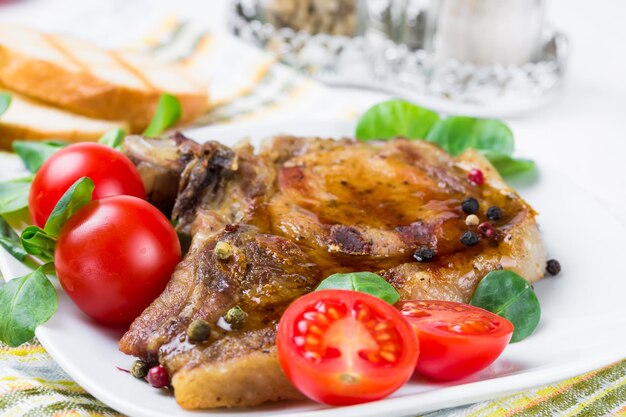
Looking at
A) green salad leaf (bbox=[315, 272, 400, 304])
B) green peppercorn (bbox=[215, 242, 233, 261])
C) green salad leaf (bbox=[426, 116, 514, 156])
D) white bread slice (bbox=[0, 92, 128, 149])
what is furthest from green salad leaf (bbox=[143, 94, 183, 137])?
green salad leaf (bbox=[315, 272, 400, 304])

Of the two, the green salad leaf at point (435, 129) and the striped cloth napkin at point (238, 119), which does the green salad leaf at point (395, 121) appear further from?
the striped cloth napkin at point (238, 119)

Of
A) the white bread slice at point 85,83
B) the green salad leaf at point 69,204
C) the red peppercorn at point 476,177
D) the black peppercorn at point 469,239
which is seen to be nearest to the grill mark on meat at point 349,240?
the black peppercorn at point 469,239

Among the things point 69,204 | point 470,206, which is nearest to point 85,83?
point 69,204

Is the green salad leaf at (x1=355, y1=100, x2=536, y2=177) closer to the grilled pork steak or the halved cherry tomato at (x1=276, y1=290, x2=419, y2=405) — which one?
the grilled pork steak

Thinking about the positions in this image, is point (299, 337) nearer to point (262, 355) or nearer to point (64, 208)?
point (262, 355)

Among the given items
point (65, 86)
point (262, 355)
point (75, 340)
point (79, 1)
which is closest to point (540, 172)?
point (262, 355)

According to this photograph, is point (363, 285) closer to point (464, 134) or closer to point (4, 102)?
point (464, 134)
